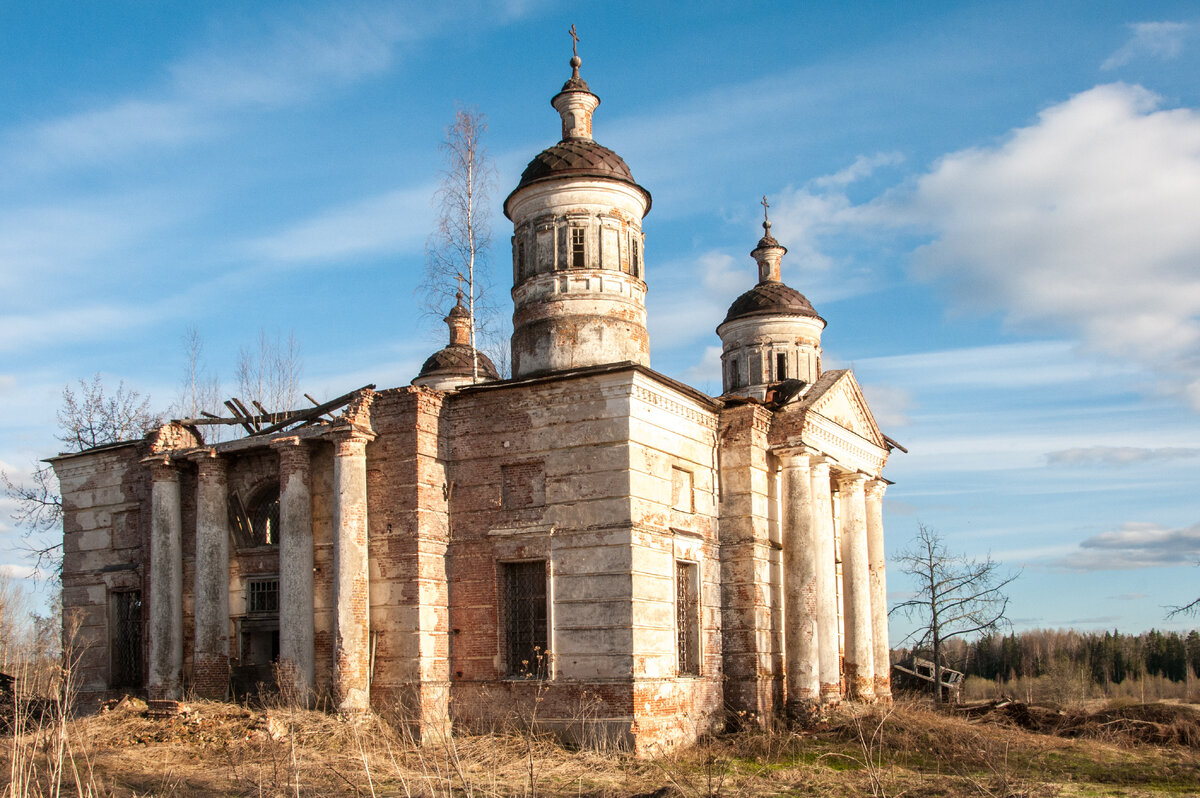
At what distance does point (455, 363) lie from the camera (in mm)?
25422

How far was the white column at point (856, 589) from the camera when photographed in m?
19.8

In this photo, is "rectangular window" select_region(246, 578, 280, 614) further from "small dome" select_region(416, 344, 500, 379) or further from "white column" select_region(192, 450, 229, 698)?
"small dome" select_region(416, 344, 500, 379)

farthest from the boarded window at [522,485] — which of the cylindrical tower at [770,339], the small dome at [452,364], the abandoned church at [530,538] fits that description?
the cylindrical tower at [770,339]

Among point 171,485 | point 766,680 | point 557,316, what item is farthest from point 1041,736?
point 171,485

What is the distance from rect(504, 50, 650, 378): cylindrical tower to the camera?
17.9m

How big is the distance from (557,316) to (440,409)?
2.77m

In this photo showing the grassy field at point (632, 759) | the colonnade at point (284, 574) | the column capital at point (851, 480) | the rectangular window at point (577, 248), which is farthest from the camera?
the column capital at point (851, 480)

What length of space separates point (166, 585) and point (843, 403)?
12665mm

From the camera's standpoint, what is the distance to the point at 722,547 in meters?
17.5

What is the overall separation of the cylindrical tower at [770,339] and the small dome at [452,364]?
6115 millimetres

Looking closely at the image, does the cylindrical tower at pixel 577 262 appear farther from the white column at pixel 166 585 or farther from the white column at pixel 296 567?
the white column at pixel 166 585

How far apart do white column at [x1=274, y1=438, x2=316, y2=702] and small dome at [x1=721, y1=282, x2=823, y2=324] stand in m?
13.1

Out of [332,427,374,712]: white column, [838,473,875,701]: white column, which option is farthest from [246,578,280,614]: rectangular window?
[838,473,875,701]: white column

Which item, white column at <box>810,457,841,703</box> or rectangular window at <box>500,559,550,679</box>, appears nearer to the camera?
rectangular window at <box>500,559,550,679</box>
